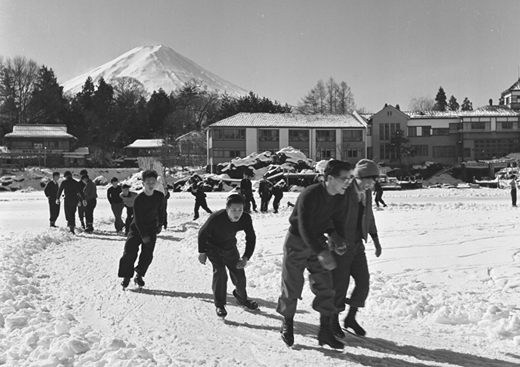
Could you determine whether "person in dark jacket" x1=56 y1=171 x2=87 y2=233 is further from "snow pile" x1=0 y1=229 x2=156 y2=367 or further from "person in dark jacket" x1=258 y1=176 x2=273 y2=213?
"person in dark jacket" x1=258 y1=176 x2=273 y2=213

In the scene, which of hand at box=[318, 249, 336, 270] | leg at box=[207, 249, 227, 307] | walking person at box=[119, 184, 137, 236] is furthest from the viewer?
walking person at box=[119, 184, 137, 236]

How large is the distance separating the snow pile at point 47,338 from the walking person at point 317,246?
4.55ft

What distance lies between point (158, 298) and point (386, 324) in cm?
298

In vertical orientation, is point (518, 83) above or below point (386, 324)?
above

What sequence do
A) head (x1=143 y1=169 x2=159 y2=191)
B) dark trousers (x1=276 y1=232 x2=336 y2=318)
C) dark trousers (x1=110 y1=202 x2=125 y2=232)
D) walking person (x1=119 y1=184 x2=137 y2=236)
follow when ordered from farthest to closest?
1. dark trousers (x1=110 y1=202 x2=125 y2=232)
2. walking person (x1=119 y1=184 x2=137 y2=236)
3. head (x1=143 y1=169 x2=159 y2=191)
4. dark trousers (x1=276 y1=232 x2=336 y2=318)

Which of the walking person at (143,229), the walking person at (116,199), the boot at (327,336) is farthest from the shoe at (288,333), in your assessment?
the walking person at (116,199)

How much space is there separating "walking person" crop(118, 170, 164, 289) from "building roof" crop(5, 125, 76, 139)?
57.1 metres

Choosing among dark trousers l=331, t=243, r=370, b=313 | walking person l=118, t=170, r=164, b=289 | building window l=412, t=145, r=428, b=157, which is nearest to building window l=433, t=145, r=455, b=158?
building window l=412, t=145, r=428, b=157

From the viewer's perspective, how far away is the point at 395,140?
57125 mm

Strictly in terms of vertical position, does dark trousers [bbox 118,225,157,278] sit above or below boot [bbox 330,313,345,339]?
above

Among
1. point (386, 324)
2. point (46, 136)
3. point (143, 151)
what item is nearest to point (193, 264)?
point (386, 324)

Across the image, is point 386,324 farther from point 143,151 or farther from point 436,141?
point 143,151

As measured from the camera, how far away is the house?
57.5 m

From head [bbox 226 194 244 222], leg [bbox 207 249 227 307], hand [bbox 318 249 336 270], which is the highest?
head [bbox 226 194 244 222]
